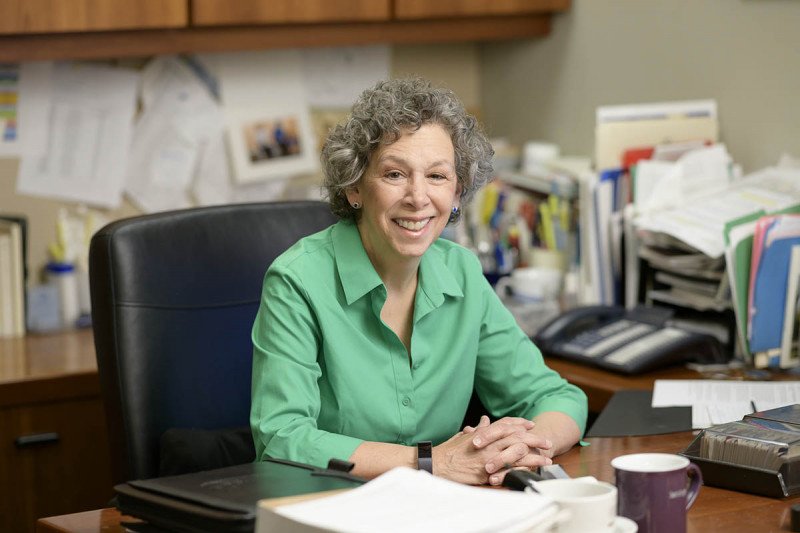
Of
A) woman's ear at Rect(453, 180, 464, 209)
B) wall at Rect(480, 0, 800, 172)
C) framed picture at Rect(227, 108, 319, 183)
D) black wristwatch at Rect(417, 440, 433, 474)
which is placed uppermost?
wall at Rect(480, 0, 800, 172)

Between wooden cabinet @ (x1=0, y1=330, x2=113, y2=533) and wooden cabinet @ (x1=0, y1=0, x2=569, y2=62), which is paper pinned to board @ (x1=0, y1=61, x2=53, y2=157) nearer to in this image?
wooden cabinet @ (x1=0, y1=0, x2=569, y2=62)

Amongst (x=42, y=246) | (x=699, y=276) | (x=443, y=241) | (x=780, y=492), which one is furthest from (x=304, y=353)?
(x=42, y=246)

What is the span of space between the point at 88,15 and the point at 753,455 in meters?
1.72

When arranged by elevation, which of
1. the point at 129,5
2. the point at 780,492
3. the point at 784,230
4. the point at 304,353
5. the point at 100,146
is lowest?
the point at 780,492

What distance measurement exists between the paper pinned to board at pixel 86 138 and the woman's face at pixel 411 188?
4.23ft

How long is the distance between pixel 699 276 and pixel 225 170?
134 cm

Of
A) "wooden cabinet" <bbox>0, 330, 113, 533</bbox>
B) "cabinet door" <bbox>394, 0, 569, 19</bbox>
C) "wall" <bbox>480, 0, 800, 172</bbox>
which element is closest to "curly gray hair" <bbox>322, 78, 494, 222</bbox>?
"wooden cabinet" <bbox>0, 330, 113, 533</bbox>

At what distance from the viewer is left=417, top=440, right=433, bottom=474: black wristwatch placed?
1.66 m

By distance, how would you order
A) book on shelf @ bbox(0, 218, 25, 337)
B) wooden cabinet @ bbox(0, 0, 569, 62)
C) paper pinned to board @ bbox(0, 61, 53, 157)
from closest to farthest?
wooden cabinet @ bbox(0, 0, 569, 62)
book on shelf @ bbox(0, 218, 25, 337)
paper pinned to board @ bbox(0, 61, 53, 157)

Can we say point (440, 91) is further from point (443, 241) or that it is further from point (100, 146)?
point (100, 146)

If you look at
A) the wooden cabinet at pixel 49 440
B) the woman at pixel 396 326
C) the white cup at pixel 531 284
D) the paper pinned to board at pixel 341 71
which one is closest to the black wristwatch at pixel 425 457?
the woman at pixel 396 326

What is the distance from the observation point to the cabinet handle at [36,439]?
2.41m

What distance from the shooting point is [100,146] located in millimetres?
2959

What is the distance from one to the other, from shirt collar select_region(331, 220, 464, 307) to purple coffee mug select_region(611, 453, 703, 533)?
644mm
